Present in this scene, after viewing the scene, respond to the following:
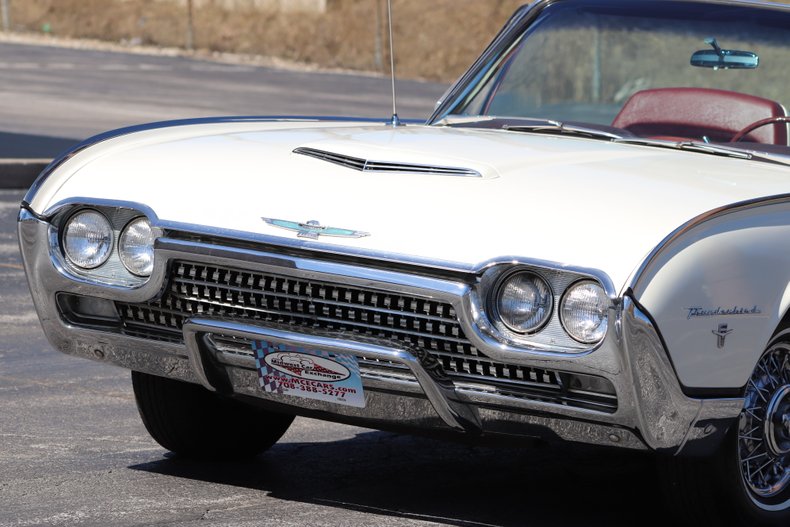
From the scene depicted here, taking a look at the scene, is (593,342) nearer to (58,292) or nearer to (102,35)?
(58,292)

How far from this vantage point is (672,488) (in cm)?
437

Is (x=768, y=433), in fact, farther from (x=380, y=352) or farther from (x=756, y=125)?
(x=756, y=125)

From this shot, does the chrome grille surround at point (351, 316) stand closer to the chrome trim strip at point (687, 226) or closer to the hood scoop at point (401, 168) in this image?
the chrome trim strip at point (687, 226)

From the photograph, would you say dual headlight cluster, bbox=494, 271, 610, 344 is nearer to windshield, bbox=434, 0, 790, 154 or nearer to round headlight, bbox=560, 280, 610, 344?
round headlight, bbox=560, 280, 610, 344

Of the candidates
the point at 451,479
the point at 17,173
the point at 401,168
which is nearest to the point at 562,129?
the point at 401,168

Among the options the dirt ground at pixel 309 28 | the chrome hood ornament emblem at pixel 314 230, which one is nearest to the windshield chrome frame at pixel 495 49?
the chrome hood ornament emblem at pixel 314 230

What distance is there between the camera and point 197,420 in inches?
207

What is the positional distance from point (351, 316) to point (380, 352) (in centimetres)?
17

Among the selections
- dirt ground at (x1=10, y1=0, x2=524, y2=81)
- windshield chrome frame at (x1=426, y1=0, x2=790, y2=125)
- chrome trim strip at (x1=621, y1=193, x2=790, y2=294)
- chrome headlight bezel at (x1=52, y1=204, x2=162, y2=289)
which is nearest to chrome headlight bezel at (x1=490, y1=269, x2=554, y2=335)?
chrome trim strip at (x1=621, y1=193, x2=790, y2=294)

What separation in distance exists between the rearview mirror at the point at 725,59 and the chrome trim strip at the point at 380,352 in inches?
81.7

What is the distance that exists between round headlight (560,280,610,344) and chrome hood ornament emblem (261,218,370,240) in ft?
1.84

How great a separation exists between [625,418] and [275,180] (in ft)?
3.99

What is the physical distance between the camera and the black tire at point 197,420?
5.20 meters

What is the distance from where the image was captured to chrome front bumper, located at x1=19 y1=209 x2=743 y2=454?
3975mm
